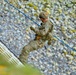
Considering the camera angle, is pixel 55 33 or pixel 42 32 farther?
pixel 55 33

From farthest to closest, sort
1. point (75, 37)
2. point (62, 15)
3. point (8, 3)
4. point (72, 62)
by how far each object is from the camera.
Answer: point (62, 15)
point (8, 3)
point (75, 37)
point (72, 62)

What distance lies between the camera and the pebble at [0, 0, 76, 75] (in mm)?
8789

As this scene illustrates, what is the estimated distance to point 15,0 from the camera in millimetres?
12688

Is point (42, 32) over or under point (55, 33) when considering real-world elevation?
under

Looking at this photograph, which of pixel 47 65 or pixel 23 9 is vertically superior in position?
pixel 23 9

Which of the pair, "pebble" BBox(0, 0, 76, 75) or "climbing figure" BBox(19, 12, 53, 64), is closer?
"climbing figure" BBox(19, 12, 53, 64)

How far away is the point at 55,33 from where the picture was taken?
11156 millimetres

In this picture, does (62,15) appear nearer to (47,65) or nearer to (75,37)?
(75,37)

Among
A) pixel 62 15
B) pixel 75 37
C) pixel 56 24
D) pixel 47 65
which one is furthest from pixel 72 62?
pixel 62 15

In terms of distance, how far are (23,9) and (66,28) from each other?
1.89m

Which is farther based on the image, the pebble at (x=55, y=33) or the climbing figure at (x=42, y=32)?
the pebble at (x=55, y=33)

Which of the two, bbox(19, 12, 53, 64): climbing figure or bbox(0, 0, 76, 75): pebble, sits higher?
bbox(0, 0, 76, 75): pebble

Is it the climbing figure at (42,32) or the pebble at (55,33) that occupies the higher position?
the pebble at (55,33)

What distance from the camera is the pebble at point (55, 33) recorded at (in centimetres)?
879
